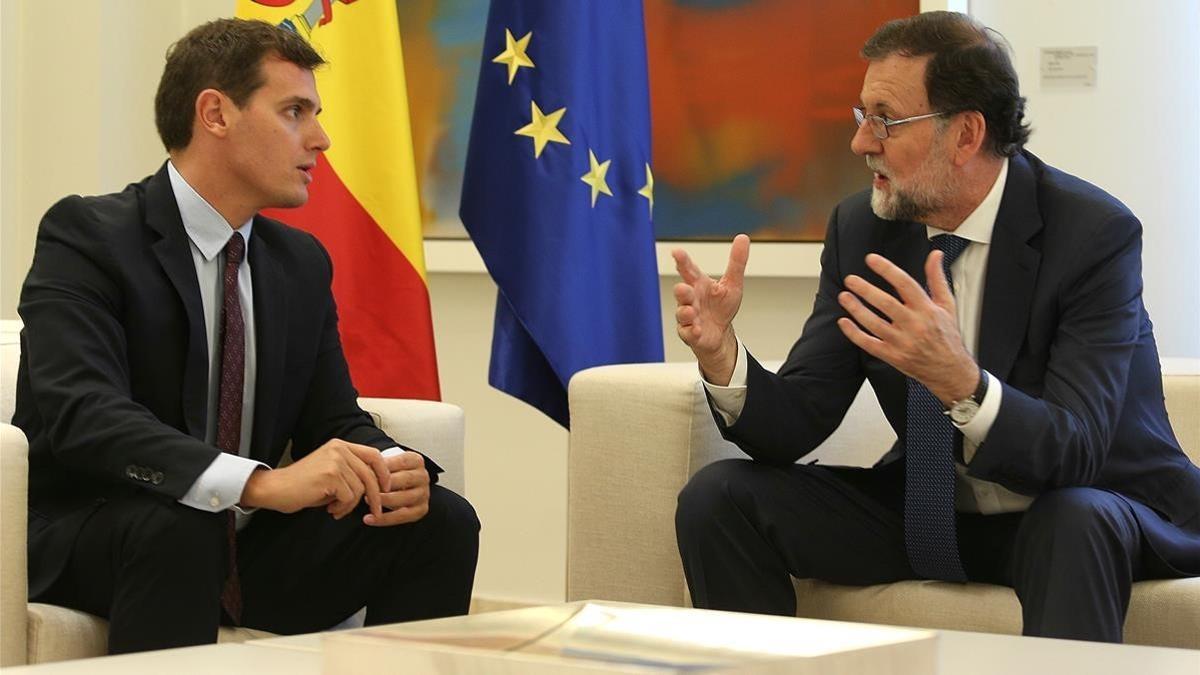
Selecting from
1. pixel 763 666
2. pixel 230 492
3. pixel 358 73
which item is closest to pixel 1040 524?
pixel 230 492

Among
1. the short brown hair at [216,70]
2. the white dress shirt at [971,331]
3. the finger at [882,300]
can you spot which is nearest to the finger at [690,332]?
the white dress shirt at [971,331]

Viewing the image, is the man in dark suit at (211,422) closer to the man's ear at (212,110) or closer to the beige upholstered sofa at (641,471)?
the man's ear at (212,110)

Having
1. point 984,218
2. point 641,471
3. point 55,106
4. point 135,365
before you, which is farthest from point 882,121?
point 55,106

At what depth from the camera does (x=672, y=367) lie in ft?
8.90

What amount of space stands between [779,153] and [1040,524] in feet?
6.65

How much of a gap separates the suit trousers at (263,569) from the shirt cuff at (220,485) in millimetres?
19

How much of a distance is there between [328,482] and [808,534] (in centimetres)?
76

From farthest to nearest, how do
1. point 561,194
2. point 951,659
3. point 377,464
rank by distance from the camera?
point 561,194 < point 377,464 < point 951,659

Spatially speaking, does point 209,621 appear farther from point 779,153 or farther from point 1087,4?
point 1087,4

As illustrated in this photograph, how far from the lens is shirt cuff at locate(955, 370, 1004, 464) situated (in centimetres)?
219

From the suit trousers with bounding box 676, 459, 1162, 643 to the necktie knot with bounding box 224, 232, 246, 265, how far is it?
0.81m

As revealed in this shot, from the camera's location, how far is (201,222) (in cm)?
242

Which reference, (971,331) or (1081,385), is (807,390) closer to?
(971,331)

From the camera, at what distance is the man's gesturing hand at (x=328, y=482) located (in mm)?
2201
